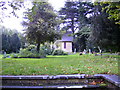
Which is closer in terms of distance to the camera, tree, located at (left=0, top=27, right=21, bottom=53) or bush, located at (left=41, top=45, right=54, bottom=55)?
tree, located at (left=0, top=27, right=21, bottom=53)

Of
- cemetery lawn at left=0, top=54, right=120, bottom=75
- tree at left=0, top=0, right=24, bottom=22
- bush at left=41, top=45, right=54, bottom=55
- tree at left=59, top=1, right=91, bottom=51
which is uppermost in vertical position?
tree at left=59, top=1, right=91, bottom=51

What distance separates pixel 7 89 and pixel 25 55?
183 inches

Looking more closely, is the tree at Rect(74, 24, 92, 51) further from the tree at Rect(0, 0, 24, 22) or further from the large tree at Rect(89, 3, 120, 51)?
the tree at Rect(0, 0, 24, 22)

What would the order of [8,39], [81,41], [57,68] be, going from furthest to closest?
[81,41]
[8,39]
[57,68]

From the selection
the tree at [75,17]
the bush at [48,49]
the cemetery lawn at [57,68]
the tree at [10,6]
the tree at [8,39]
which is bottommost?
the cemetery lawn at [57,68]

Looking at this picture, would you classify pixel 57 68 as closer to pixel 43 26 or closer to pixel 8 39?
pixel 8 39

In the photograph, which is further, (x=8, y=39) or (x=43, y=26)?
(x=43, y=26)

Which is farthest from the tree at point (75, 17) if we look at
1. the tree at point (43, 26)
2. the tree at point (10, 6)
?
the tree at point (10, 6)

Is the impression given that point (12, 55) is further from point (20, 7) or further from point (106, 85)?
point (106, 85)

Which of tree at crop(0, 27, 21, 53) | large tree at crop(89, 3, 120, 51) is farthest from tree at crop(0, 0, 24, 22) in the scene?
large tree at crop(89, 3, 120, 51)

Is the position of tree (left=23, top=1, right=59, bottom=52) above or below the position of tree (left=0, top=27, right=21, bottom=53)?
above

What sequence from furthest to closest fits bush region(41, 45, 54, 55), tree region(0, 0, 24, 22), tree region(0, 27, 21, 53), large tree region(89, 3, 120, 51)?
bush region(41, 45, 54, 55) → large tree region(89, 3, 120, 51) → tree region(0, 27, 21, 53) → tree region(0, 0, 24, 22)

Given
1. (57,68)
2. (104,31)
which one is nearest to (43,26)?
(104,31)

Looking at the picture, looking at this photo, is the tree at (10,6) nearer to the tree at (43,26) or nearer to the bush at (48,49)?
the tree at (43,26)
